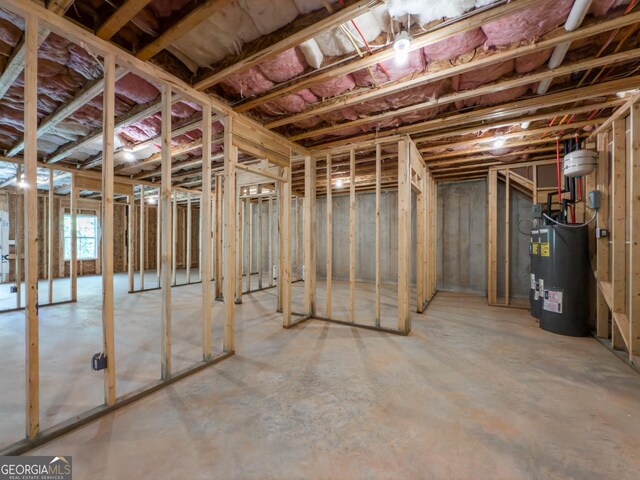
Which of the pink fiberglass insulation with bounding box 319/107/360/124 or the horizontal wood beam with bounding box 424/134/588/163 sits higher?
the pink fiberglass insulation with bounding box 319/107/360/124

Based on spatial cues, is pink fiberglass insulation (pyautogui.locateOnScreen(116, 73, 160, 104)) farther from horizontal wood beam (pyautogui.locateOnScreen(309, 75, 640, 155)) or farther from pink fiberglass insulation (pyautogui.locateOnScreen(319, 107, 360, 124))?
horizontal wood beam (pyautogui.locateOnScreen(309, 75, 640, 155))

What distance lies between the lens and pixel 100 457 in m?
1.46

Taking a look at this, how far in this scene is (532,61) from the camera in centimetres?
223

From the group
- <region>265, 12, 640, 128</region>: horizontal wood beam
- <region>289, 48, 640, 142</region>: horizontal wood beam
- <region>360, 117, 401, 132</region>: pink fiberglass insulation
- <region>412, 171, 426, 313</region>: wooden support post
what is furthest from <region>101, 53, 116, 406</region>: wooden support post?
<region>412, 171, 426, 313</region>: wooden support post

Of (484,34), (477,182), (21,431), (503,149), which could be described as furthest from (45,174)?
(477,182)

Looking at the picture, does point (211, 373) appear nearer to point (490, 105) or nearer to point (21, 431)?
point (21, 431)

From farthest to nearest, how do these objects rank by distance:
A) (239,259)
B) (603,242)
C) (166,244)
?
1. (239,259)
2. (603,242)
3. (166,244)

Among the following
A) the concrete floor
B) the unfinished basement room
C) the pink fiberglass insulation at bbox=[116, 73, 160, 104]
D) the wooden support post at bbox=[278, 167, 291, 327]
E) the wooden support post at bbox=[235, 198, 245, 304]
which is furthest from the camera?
the wooden support post at bbox=[235, 198, 245, 304]

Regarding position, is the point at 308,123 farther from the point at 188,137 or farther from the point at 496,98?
the point at 496,98

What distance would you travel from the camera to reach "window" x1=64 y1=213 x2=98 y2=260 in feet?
27.5

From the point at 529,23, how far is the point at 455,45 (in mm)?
464

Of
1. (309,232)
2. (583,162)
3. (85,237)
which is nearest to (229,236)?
(309,232)

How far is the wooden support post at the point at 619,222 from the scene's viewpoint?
2836 mm

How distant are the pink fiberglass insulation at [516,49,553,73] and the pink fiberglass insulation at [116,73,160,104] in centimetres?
334
